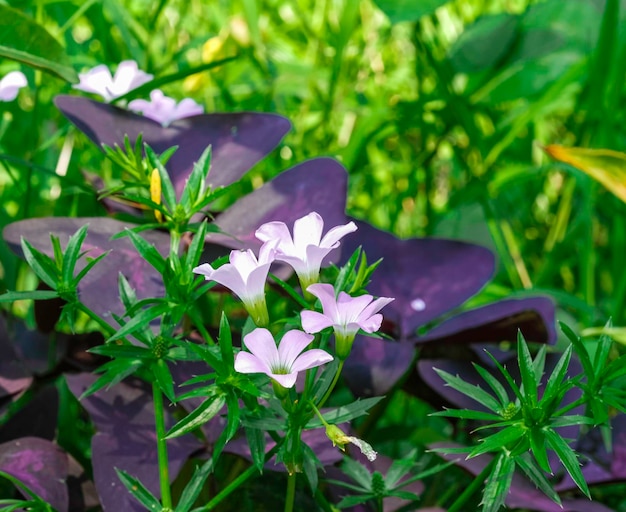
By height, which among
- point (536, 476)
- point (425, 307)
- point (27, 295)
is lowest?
point (425, 307)

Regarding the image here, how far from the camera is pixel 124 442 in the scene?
2.21ft

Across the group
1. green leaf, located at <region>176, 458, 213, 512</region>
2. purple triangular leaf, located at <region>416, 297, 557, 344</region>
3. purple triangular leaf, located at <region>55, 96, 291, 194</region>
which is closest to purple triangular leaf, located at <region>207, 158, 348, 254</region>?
purple triangular leaf, located at <region>55, 96, 291, 194</region>

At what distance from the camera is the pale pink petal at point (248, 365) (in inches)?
18.6

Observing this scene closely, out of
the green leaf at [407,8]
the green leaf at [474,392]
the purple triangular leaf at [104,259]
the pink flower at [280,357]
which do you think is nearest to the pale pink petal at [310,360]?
the pink flower at [280,357]

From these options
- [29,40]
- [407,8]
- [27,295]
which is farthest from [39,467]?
A: [407,8]

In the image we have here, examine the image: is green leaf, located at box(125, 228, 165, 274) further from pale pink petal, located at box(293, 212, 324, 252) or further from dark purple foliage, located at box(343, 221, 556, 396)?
dark purple foliage, located at box(343, 221, 556, 396)

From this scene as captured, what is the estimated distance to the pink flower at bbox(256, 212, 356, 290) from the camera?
1.75 feet

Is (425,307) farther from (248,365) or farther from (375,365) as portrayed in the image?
(248,365)

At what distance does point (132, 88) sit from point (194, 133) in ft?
0.31

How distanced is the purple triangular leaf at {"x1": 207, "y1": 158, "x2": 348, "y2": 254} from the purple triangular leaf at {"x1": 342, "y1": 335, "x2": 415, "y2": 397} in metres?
0.12

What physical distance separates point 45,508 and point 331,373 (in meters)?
0.23

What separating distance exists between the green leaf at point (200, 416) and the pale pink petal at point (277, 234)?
103 mm

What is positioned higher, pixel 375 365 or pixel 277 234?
pixel 277 234

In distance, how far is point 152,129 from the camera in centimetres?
90
